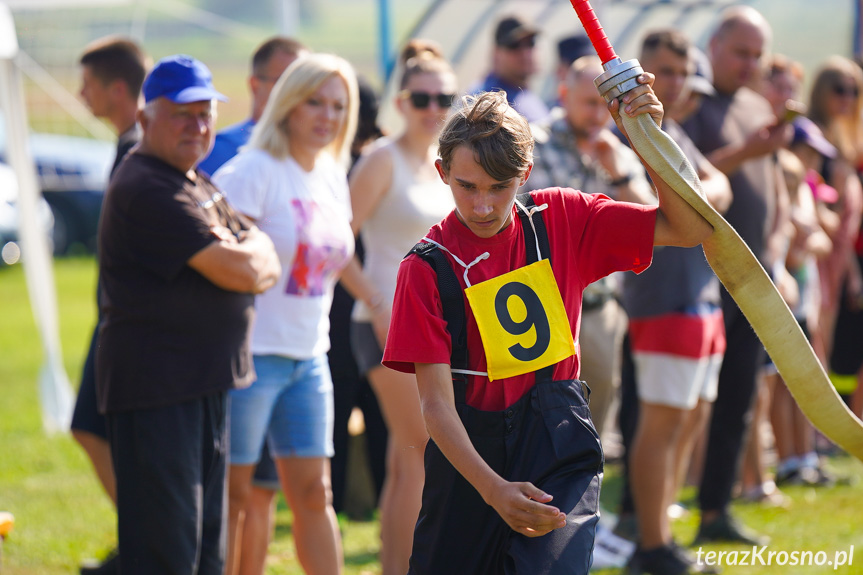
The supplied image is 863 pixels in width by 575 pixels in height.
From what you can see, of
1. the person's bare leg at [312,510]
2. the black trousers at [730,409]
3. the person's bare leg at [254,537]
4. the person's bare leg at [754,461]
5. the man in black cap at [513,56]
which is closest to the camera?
the person's bare leg at [312,510]

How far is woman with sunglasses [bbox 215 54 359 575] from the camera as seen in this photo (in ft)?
12.9

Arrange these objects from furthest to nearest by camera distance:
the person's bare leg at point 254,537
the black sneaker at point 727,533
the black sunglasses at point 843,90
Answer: the black sunglasses at point 843,90 < the black sneaker at point 727,533 < the person's bare leg at point 254,537

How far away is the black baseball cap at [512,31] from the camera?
6676mm

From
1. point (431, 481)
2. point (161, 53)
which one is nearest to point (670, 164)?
point (431, 481)

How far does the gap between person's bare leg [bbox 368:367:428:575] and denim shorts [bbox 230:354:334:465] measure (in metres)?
0.30

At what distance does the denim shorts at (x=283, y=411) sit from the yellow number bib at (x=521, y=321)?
153 centimetres

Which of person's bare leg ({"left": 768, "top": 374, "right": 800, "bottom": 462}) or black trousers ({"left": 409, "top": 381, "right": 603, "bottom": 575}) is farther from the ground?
black trousers ({"left": 409, "top": 381, "right": 603, "bottom": 575})

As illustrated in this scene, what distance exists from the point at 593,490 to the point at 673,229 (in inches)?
27.2

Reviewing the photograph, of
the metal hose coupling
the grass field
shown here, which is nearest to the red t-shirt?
the metal hose coupling

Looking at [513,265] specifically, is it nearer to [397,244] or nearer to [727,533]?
[397,244]

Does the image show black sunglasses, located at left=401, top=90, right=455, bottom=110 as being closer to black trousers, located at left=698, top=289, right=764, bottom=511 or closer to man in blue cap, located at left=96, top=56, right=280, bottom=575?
man in blue cap, located at left=96, top=56, right=280, bottom=575

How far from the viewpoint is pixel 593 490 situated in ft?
8.50

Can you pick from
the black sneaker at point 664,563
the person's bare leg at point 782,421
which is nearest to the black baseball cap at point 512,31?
the person's bare leg at point 782,421

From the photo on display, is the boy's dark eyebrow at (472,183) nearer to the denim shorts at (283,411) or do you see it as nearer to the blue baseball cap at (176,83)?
the blue baseball cap at (176,83)
